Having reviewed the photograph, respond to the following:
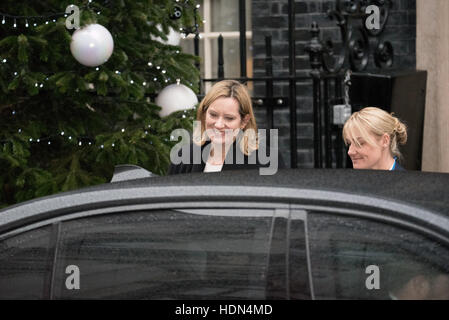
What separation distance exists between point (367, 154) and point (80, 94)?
2.34 m

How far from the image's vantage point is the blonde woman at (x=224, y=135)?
4.09 metres

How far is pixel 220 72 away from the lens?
7.82m

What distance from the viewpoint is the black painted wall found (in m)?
8.90

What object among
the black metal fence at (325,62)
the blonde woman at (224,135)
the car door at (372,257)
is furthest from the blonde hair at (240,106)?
the black metal fence at (325,62)

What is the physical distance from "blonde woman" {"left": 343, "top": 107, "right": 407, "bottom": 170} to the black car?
138cm

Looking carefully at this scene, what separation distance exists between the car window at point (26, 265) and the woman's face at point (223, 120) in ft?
5.67

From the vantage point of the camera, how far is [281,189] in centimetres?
230

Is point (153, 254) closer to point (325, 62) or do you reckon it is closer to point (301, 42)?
point (325, 62)

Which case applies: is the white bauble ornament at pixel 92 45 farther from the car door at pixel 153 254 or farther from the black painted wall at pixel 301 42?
the black painted wall at pixel 301 42

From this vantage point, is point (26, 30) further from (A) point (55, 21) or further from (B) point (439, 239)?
(B) point (439, 239)

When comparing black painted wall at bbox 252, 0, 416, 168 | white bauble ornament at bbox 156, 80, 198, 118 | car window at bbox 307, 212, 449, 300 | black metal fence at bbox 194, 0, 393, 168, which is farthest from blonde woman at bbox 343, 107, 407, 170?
black painted wall at bbox 252, 0, 416, 168

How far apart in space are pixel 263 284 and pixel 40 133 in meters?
3.75

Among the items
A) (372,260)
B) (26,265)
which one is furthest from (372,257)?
(26,265)
